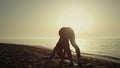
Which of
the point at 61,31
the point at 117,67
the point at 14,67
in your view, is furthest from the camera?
the point at 117,67

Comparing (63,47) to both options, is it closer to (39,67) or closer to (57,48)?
(57,48)

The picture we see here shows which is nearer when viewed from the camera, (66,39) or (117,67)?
(66,39)

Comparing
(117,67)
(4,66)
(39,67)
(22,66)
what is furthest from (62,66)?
(117,67)

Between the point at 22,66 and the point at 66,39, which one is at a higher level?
the point at 66,39

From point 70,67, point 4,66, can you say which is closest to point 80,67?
point 70,67

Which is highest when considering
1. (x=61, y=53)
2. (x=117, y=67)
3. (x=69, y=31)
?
(x=69, y=31)

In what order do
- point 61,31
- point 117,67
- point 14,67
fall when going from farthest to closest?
point 117,67
point 61,31
point 14,67

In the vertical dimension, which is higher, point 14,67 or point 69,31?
point 69,31

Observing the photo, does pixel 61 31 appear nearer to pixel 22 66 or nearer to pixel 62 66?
pixel 62 66

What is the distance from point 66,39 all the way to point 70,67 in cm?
177

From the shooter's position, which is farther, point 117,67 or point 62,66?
point 117,67

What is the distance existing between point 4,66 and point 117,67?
8.27 m

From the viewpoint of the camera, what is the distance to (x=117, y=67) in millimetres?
16719

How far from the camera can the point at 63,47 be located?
47.2 ft
